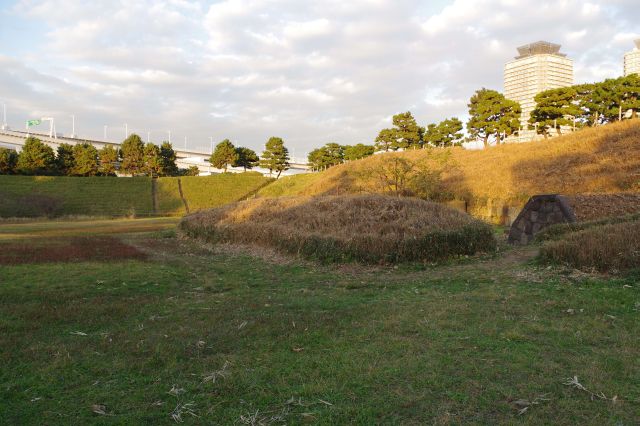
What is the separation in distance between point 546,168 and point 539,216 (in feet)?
47.9

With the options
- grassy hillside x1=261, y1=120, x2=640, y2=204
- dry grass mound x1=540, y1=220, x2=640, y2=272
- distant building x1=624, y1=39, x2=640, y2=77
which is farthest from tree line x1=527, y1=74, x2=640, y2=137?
distant building x1=624, y1=39, x2=640, y2=77

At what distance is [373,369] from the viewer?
3.83m

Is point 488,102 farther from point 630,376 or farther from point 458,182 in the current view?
point 630,376

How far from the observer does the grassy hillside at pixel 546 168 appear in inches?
797

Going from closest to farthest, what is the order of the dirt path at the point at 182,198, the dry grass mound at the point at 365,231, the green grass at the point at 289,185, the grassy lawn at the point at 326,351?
the grassy lawn at the point at 326,351
the dry grass mound at the point at 365,231
the dirt path at the point at 182,198
the green grass at the point at 289,185

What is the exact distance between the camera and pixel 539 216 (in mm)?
12055

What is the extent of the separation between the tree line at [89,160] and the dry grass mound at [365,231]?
155ft

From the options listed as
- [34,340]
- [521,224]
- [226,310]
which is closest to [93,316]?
[34,340]

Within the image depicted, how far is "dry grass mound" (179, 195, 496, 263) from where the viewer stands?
33.3 feet

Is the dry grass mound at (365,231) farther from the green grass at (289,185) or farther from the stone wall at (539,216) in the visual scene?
the green grass at (289,185)

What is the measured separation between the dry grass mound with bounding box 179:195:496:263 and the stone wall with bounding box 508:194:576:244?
1588mm

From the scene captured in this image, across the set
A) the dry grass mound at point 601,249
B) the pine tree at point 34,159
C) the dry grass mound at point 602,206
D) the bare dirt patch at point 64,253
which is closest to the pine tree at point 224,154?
the pine tree at point 34,159

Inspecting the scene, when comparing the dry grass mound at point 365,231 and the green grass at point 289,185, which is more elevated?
the green grass at point 289,185

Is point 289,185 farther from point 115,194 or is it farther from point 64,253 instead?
point 64,253
